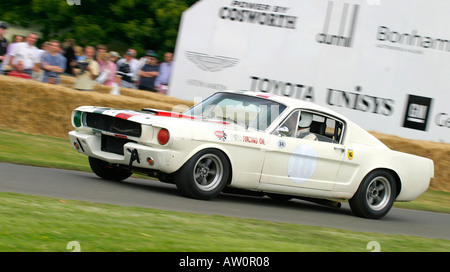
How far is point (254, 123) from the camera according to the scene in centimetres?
838

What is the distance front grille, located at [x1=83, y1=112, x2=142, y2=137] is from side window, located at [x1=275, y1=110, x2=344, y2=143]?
1.71m

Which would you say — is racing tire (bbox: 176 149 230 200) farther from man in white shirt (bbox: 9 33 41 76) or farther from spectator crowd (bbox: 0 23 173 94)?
man in white shirt (bbox: 9 33 41 76)

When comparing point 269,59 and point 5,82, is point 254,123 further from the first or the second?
point 269,59

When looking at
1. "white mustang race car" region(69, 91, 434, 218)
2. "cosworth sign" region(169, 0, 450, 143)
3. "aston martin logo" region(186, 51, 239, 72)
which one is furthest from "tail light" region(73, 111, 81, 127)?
"aston martin logo" region(186, 51, 239, 72)

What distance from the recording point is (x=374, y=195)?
30.3 ft

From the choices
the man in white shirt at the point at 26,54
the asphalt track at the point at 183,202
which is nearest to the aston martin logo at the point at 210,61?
the man in white shirt at the point at 26,54

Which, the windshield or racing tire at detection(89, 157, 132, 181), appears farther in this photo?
racing tire at detection(89, 157, 132, 181)

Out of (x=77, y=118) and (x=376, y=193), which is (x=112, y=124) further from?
(x=376, y=193)

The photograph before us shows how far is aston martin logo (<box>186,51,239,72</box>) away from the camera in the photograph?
15883mm

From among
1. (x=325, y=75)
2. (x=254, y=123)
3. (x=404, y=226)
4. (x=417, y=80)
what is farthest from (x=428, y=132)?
(x=254, y=123)

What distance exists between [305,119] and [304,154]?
1.80 feet

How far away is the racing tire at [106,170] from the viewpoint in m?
8.80

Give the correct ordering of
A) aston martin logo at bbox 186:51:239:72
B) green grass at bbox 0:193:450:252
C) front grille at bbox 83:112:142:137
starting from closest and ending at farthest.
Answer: green grass at bbox 0:193:450:252
front grille at bbox 83:112:142:137
aston martin logo at bbox 186:51:239:72
